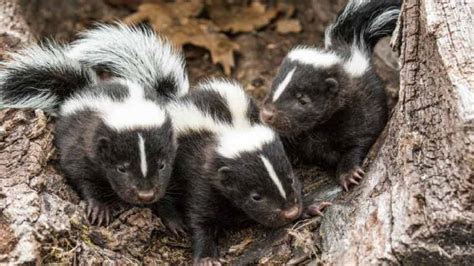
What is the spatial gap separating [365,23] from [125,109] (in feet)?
6.83

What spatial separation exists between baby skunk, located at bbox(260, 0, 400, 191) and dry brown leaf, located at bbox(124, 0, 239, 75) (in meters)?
1.84

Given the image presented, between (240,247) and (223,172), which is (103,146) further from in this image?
(240,247)

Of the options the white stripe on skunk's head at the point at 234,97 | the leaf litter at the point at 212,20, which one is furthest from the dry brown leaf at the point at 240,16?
the white stripe on skunk's head at the point at 234,97

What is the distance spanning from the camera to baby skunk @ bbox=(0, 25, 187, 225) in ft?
16.0

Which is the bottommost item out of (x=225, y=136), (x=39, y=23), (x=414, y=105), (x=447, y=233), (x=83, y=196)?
(x=83, y=196)

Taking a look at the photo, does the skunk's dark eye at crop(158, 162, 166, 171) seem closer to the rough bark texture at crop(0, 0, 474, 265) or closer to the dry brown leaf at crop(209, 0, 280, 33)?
the rough bark texture at crop(0, 0, 474, 265)

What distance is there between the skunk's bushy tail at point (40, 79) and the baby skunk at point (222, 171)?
846 millimetres

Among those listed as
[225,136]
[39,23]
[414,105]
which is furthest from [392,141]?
[39,23]

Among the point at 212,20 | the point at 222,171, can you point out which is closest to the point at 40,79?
the point at 222,171

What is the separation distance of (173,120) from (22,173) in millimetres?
1109

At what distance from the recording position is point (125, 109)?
201 inches

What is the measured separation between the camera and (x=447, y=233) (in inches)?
153

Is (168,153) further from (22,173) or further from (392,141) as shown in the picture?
(392,141)

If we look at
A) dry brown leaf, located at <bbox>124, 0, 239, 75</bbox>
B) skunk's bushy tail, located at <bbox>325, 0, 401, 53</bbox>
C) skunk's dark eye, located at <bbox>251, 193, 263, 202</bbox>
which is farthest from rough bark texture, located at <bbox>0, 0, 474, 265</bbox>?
dry brown leaf, located at <bbox>124, 0, 239, 75</bbox>
